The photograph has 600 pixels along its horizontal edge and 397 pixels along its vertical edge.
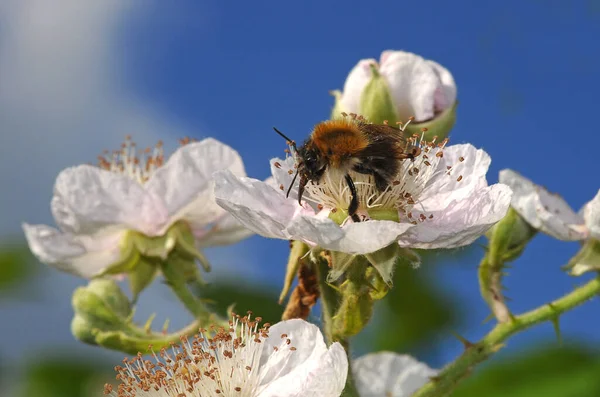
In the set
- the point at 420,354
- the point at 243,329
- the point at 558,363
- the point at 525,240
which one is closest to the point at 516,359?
the point at 558,363

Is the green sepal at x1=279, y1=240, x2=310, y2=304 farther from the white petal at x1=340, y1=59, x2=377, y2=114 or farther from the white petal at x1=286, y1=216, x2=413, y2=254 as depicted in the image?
the white petal at x1=340, y1=59, x2=377, y2=114

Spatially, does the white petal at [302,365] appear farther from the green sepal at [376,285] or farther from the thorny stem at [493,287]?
the thorny stem at [493,287]

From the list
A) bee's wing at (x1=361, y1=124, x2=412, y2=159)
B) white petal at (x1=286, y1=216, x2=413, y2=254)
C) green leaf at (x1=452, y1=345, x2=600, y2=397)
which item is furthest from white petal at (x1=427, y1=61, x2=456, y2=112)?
green leaf at (x1=452, y1=345, x2=600, y2=397)

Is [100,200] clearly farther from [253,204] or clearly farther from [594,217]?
[594,217]

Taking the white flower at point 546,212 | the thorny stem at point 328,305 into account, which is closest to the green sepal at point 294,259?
the thorny stem at point 328,305

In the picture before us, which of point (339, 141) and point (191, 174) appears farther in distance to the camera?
point (191, 174)

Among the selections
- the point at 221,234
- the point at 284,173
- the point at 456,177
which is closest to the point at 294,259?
the point at 284,173
